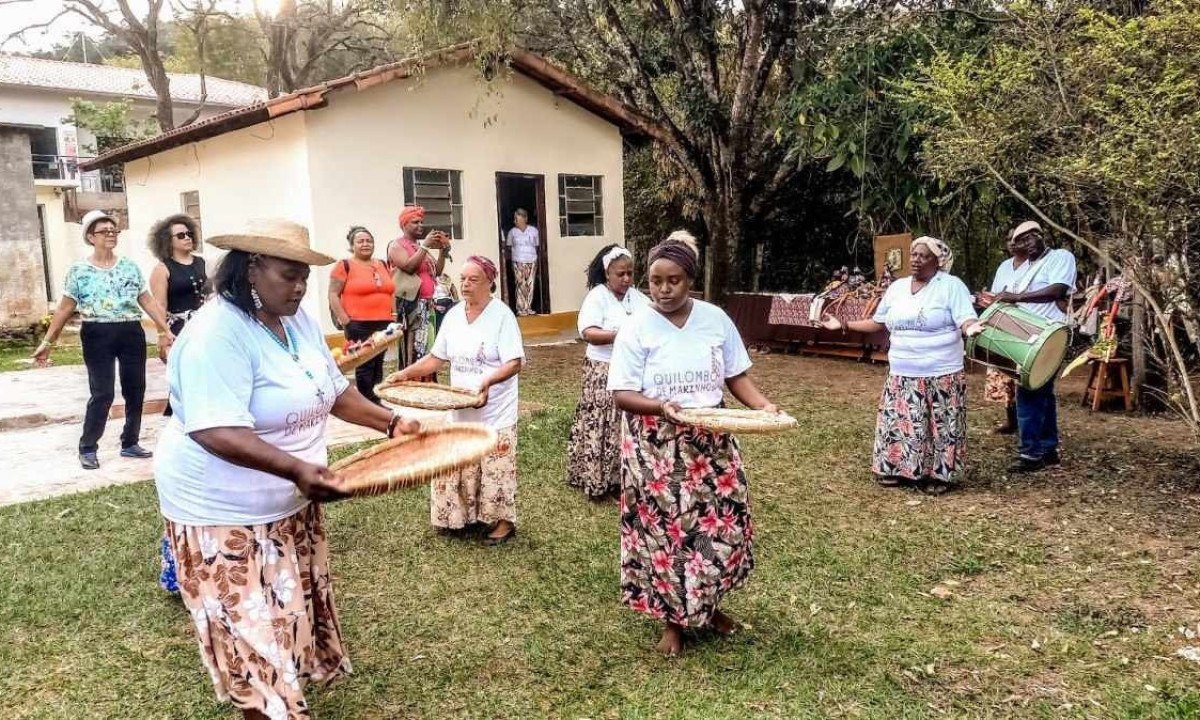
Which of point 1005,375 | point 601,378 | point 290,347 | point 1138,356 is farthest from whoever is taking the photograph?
point 1138,356

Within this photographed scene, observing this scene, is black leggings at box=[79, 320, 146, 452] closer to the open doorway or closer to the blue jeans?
the blue jeans

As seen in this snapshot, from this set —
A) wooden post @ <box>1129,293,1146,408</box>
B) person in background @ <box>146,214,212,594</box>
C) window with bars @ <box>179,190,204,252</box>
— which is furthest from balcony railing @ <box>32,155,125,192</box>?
wooden post @ <box>1129,293,1146,408</box>

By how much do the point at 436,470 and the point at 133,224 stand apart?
1387 centimetres

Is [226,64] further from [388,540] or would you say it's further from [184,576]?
[184,576]

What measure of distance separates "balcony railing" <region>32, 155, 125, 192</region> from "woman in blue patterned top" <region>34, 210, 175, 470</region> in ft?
72.2

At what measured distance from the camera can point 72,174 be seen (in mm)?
25297

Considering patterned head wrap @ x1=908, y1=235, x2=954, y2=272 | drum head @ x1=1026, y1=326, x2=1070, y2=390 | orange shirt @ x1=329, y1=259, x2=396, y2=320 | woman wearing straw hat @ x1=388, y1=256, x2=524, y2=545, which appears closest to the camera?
woman wearing straw hat @ x1=388, y1=256, x2=524, y2=545

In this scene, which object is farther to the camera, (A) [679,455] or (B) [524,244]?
(B) [524,244]

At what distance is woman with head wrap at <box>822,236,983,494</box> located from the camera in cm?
Answer: 530

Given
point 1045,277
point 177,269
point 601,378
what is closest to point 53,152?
point 177,269

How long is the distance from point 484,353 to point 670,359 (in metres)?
1.46

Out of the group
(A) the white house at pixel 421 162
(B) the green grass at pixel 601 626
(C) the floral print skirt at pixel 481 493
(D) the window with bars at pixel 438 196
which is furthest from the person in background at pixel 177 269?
(D) the window with bars at pixel 438 196

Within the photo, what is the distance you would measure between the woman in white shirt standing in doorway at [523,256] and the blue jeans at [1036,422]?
8.38 m

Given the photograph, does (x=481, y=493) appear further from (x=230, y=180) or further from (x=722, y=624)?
(x=230, y=180)
